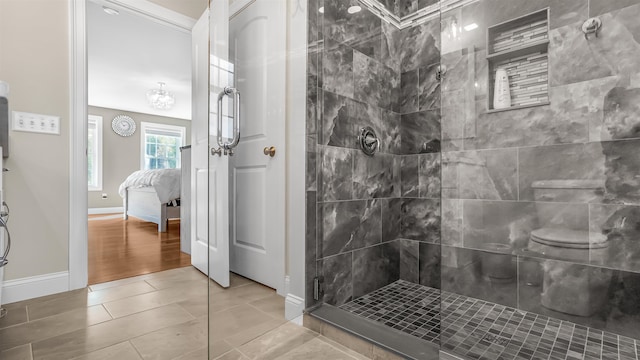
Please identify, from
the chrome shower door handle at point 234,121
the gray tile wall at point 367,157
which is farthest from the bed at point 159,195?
the gray tile wall at point 367,157

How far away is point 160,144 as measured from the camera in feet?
24.5

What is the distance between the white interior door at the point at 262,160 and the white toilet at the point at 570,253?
4.50 ft

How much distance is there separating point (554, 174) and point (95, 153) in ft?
25.7

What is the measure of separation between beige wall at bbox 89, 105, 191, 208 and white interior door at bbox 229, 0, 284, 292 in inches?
252

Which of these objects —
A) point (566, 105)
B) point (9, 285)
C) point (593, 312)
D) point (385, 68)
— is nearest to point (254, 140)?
point (385, 68)

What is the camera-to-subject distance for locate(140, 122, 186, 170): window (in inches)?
283

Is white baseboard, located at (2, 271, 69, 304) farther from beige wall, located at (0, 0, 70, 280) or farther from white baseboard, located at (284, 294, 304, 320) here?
white baseboard, located at (284, 294, 304, 320)

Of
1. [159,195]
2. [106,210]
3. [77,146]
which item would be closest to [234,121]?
[77,146]

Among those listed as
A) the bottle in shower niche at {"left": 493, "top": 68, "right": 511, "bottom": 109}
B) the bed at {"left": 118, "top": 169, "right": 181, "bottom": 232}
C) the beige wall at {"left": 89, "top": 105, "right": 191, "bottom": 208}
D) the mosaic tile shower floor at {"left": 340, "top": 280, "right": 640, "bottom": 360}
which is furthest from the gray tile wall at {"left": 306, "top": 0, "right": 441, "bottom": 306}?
the beige wall at {"left": 89, "top": 105, "right": 191, "bottom": 208}

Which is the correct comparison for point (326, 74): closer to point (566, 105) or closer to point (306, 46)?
point (306, 46)

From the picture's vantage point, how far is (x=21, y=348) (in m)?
1.31

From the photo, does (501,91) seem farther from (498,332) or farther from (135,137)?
(135,137)

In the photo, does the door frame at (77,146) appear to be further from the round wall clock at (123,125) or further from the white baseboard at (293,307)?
the round wall clock at (123,125)

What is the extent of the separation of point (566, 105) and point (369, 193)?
1.14m
